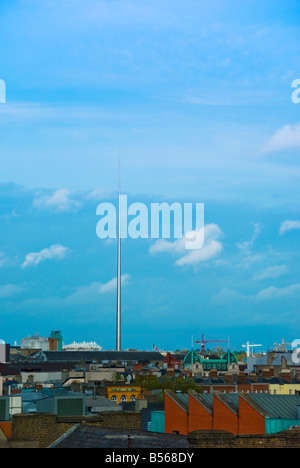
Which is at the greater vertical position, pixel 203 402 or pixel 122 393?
pixel 122 393

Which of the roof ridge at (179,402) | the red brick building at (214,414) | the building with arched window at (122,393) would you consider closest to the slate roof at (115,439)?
the red brick building at (214,414)

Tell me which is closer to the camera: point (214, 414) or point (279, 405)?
point (214, 414)

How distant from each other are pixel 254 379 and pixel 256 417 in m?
90.0

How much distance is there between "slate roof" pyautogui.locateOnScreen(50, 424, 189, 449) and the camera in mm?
30766

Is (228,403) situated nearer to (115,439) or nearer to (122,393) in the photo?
(115,439)

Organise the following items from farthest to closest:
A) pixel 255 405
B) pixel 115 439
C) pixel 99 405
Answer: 1. pixel 99 405
2. pixel 255 405
3. pixel 115 439

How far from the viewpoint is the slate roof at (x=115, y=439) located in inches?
1211

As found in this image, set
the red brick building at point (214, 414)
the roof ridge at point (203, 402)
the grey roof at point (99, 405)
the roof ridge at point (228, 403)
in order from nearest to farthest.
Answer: the red brick building at point (214, 414), the roof ridge at point (228, 403), the roof ridge at point (203, 402), the grey roof at point (99, 405)

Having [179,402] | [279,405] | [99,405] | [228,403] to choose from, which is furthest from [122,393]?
[228,403]

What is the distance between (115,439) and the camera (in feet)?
103

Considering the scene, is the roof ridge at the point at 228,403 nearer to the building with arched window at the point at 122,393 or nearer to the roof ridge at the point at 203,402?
the roof ridge at the point at 203,402

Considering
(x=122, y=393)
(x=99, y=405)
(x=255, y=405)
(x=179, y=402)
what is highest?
(x=122, y=393)

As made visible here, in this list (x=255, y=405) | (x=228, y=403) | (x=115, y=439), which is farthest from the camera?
(x=228, y=403)
